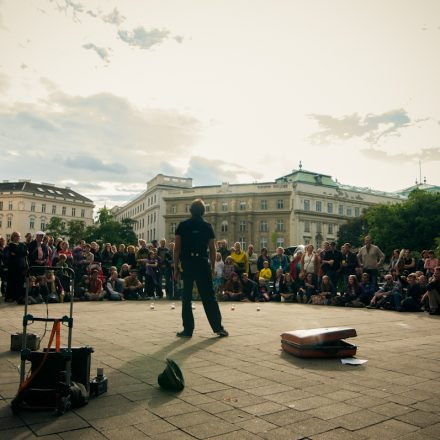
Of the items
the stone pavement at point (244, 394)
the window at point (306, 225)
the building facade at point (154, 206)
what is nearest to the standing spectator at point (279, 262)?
the stone pavement at point (244, 394)

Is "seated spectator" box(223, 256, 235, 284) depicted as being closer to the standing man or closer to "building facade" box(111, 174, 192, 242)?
the standing man

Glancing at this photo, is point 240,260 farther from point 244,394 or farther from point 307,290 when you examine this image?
point 244,394

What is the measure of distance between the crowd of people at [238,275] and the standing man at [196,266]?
751 cm

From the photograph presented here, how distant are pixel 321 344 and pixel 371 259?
10105 millimetres

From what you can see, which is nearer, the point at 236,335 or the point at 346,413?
the point at 346,413

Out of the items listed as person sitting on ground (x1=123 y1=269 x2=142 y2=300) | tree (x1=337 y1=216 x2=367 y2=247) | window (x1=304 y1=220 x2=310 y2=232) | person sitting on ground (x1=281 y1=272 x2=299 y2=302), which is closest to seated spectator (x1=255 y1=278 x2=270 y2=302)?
person sitting on ground (x1=281 y1=272 x2=299 y2=302)

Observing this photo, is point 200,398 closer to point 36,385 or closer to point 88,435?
point 88,435

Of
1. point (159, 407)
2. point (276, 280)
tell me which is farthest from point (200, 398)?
point (276, 280)

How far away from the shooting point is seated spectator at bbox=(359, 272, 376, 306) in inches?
562

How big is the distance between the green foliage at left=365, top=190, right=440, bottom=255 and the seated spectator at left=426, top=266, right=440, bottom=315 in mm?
44449

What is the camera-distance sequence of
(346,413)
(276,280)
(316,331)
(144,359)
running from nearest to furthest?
(346,413) → (144,359) → (316,331) → (276,280)

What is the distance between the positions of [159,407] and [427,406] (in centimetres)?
226

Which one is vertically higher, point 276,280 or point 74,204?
point 74,204

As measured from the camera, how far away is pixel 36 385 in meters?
3.43
